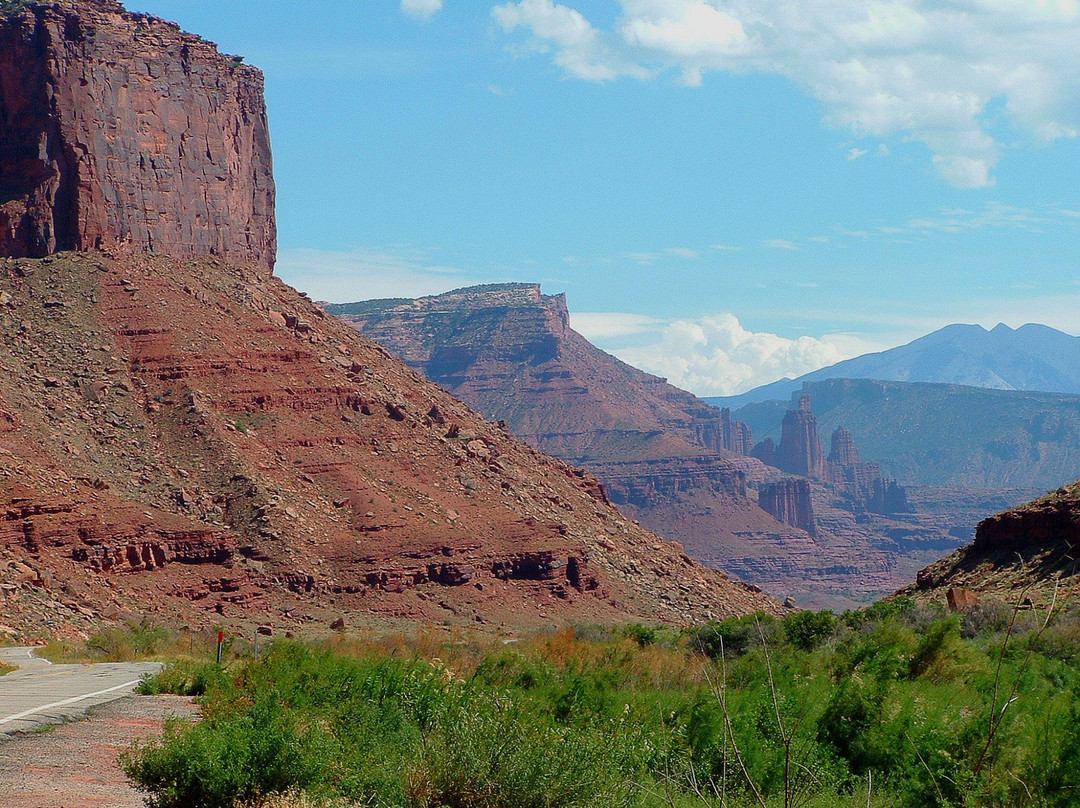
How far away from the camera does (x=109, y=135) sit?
72.0m

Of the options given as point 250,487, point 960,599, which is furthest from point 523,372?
point 960,599

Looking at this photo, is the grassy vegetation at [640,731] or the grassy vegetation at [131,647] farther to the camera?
the grassy vegetation at [131,647]

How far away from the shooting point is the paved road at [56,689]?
1805 centimetres

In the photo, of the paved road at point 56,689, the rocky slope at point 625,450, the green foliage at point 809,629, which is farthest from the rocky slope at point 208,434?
the rocky slope at point 625,450

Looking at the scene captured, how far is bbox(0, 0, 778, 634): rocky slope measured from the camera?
5441cm

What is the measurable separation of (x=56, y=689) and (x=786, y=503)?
180168mm

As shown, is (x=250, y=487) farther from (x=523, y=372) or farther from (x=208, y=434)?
(x=523, y=372)

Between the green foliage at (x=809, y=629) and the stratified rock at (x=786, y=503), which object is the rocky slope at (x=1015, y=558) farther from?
the stratified rock at (x=786, y=503)

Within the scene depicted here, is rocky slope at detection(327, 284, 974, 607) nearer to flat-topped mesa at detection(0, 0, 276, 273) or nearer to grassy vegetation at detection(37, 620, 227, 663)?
flat-topped mesa at detection(0, 0, 276, 273)

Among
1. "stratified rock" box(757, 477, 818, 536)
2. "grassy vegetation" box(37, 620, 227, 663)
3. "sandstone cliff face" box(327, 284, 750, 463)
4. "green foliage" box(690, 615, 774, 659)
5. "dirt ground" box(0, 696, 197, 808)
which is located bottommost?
"stratified rock" box(757, 477, 818, 536)

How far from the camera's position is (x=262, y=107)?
276ft

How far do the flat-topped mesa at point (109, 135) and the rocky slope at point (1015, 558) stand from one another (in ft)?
154

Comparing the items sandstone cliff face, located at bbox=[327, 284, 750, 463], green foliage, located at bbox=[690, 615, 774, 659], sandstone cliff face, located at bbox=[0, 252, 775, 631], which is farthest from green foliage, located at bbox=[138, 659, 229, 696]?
sandstone cliff face, located at bbox=[327, 284, 750, 463]

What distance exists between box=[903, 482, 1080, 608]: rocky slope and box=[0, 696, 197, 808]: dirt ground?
2106cm
